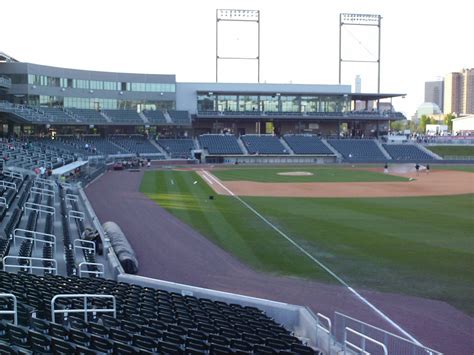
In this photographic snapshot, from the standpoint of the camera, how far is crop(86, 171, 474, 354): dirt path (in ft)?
45.9

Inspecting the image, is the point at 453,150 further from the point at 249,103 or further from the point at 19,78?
the point at 19,78

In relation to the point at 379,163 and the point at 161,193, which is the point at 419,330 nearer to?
the point at 161,193

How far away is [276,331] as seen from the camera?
11.3 m

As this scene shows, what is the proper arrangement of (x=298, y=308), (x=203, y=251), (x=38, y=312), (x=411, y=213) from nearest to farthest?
(x=38, y=312) → (x=298, y=308) → (x=203, y=251) → (x=411, y=213)

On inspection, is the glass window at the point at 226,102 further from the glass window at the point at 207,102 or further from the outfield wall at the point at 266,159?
the outfield wall at the point at 266,159

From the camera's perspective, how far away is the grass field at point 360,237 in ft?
61.2

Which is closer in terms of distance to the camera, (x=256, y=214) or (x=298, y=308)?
(x=298, y=308)

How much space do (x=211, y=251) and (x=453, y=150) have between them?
75666 millimetres

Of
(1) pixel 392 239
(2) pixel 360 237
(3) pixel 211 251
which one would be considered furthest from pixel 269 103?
(3) pixel 211 251

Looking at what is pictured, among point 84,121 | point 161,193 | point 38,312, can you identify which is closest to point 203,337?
point 38,312

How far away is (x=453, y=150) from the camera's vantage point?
292 ft

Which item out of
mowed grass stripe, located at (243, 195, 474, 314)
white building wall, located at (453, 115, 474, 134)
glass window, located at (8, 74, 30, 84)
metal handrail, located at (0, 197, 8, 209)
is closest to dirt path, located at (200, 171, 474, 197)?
mowed grass stripe, located at (243, 195, 474, 314)

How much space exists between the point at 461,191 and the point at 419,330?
34085mm

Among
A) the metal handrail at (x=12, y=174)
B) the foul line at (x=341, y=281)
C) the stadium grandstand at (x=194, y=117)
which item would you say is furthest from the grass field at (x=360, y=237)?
the stadium grandstand at (x=194, y=117)
